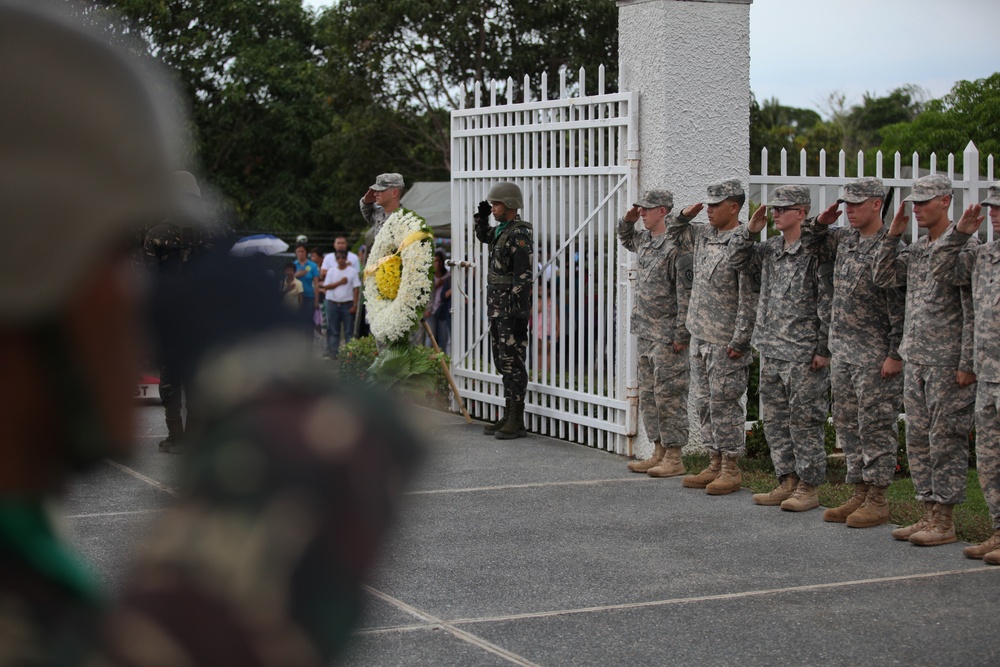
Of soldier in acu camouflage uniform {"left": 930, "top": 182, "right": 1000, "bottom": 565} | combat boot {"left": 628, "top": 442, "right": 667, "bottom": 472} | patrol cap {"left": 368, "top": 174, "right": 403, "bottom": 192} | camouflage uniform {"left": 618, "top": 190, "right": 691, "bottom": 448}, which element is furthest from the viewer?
patrol cap {"left": 368, "top": 174, "right": 403, "bottom": 192}

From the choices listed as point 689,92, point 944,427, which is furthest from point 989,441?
point 689,92

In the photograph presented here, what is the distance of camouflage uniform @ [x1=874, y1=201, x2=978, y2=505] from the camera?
6172 mm

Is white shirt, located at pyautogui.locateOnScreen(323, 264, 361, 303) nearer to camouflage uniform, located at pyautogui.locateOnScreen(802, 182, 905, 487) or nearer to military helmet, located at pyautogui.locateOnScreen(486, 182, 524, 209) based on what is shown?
military helmet, located at pyautogui.locateOnScreen(486, 182, 524, 209)

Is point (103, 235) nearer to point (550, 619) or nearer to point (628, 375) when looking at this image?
point (550, 619)

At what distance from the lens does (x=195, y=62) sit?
71.5 feet

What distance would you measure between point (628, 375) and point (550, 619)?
394 centimetres

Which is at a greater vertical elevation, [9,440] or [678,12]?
[678,12]

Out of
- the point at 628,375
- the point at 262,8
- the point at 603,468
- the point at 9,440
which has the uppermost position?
the point at 262,8

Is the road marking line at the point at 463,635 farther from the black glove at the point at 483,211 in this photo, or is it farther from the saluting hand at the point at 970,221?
the black glove at the point at 483,211

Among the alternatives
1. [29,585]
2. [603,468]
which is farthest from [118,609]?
[603,468]

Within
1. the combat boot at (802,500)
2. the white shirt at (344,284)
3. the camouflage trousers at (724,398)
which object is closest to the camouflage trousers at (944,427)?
the combat boot at (802,500)

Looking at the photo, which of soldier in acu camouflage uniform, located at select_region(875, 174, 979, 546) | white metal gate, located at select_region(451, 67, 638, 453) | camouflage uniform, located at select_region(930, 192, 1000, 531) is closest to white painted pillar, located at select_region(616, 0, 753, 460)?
white metal gate, located at select_region(451, 67, 638, 453)

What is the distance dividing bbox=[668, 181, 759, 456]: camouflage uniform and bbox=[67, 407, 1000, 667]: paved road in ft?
1.41

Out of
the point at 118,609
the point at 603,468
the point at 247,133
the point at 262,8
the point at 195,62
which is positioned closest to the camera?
the point at 118,609
